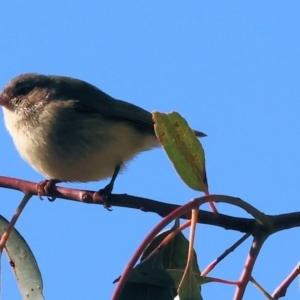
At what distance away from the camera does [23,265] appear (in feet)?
8.27

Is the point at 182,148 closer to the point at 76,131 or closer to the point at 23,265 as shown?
the point at 23,265

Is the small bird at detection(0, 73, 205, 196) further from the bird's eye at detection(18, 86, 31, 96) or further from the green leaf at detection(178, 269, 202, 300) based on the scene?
the green leaf at detection(178, 269, 202, 300)

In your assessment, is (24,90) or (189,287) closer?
(189,287)

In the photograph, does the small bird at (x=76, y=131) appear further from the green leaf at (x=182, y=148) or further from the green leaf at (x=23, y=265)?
the green leaf at (x=182, y=148)

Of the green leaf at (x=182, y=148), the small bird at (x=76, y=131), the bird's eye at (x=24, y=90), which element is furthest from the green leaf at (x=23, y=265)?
the bird's eye at (x=24, y=90)

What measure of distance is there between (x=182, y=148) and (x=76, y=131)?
106 inches

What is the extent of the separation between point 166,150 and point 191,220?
0.37m

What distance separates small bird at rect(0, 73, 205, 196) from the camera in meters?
4.50

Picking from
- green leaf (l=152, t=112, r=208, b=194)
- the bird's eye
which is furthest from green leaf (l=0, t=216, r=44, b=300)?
the bird's eye

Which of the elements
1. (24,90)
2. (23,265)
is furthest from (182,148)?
(24,90)

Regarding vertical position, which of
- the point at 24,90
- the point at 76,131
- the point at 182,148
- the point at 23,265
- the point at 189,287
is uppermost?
the point at 24,90

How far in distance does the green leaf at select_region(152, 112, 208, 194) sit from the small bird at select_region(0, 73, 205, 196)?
239 cm

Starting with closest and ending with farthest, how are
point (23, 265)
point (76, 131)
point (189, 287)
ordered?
point (189, 287)
point (23, 265)
point (76, 131)

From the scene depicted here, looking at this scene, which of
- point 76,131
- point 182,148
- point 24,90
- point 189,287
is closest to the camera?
point 189,287
